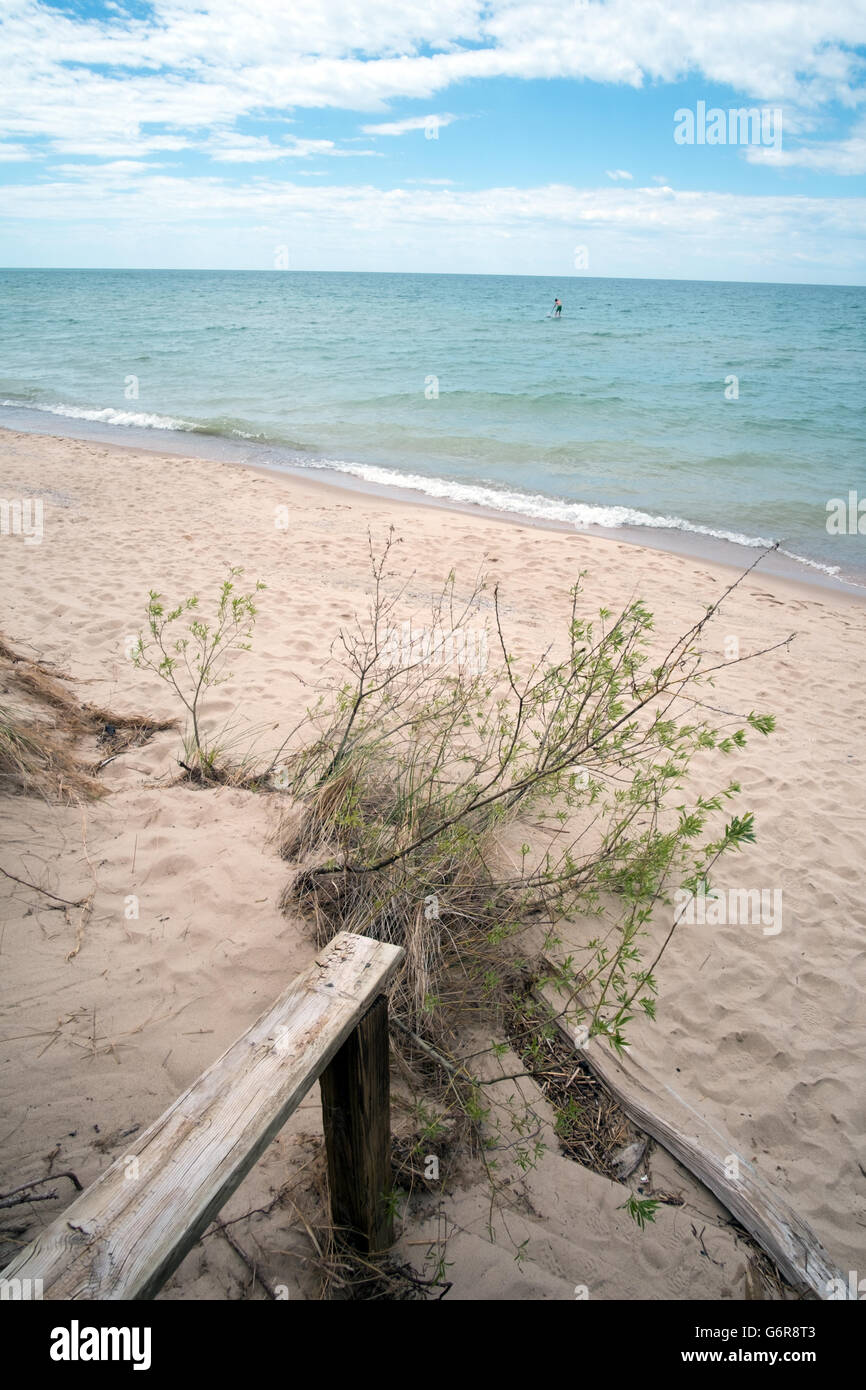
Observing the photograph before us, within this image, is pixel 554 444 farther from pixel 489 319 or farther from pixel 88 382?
pixel 489 319

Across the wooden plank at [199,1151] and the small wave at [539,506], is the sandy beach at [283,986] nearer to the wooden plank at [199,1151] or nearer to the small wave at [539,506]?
the wooden plank at [199,1151]

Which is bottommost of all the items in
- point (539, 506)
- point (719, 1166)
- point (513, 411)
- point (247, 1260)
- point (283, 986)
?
point (719, 1166)

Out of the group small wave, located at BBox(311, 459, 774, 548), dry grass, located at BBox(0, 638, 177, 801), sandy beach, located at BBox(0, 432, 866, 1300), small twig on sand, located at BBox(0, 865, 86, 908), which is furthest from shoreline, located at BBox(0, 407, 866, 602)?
small twig on sand, located at BBox(0, 865, 86, 908)

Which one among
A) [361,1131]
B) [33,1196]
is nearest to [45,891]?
[33,1196]

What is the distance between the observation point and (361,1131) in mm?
1845

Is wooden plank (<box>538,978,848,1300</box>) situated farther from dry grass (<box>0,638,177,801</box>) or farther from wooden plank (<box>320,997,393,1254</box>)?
dry grass (<box>0,638,177,801</box>)

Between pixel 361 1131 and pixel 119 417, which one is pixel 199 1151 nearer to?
pixel 361 1131

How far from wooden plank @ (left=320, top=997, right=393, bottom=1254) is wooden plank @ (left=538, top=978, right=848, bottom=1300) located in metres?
1.00

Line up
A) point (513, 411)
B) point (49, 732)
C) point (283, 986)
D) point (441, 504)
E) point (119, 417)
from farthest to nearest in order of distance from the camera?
point (513, 411) < point (119, 417) < point (441, 504) < point (49, 732) < point (283, 986)

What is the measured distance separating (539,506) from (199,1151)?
10695 millimetres

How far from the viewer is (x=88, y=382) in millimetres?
20078

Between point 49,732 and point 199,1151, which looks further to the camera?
point 49,732

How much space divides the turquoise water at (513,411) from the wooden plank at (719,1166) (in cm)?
841

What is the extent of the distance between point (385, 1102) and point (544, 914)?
1.46 meters
